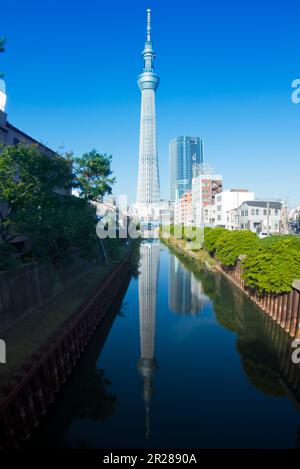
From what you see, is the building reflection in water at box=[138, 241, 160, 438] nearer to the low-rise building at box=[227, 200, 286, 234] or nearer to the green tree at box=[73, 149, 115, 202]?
the green tree at box=[73, 149, 115, 202]

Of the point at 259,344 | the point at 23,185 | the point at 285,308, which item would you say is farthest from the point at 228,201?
the point at 23,185

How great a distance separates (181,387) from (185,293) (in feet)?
66.5

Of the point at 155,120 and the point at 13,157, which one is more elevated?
the point at 155,120

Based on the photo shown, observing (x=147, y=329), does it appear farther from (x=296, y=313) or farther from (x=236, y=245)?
(x=236, y=245)

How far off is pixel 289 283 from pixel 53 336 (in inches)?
570

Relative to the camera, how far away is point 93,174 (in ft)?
124

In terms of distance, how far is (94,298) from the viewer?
907 inches

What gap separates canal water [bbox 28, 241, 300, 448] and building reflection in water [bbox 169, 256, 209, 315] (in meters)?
1.29

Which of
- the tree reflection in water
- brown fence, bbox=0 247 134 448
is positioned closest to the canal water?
the tree reflection in water

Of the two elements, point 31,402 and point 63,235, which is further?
point 63,235

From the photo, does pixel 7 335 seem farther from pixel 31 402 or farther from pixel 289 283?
pixel 289 283

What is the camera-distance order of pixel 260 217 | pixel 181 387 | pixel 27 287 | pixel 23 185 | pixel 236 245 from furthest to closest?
pixel 260 217 → pixel 236 245 → pixel 27 287 → pixel 23 185 → pixel 181 387
